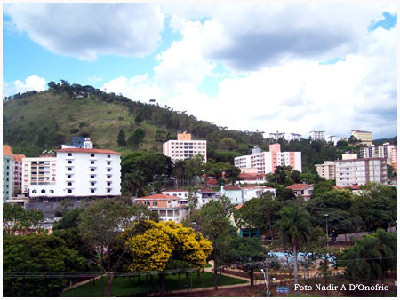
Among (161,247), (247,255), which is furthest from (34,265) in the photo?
(247,255)

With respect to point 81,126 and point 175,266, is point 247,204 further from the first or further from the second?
point 81,126

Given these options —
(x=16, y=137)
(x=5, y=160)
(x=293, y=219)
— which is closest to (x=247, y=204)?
(x=293, y=219)

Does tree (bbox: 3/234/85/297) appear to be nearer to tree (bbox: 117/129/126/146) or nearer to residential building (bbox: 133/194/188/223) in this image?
residential building (bbox: 133/194/188/223)

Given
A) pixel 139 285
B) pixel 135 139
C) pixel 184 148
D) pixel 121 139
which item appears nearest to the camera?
pixel 139 285

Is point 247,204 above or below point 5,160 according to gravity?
below

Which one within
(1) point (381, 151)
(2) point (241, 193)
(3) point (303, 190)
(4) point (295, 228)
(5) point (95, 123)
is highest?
(5) point (95, 123)

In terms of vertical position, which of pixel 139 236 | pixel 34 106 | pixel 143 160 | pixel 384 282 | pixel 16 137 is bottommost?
pixel 384 282

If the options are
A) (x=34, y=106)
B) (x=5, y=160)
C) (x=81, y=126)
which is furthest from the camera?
(x=34, y=106)

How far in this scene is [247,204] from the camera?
3306cm

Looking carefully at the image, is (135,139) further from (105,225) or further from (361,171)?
(105,225)

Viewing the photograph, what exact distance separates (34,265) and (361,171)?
51.2 meters

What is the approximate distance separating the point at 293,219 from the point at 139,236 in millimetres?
6947

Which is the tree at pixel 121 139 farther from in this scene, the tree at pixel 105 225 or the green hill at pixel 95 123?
the tree at pixel 105 225

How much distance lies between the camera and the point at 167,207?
36.3 m
